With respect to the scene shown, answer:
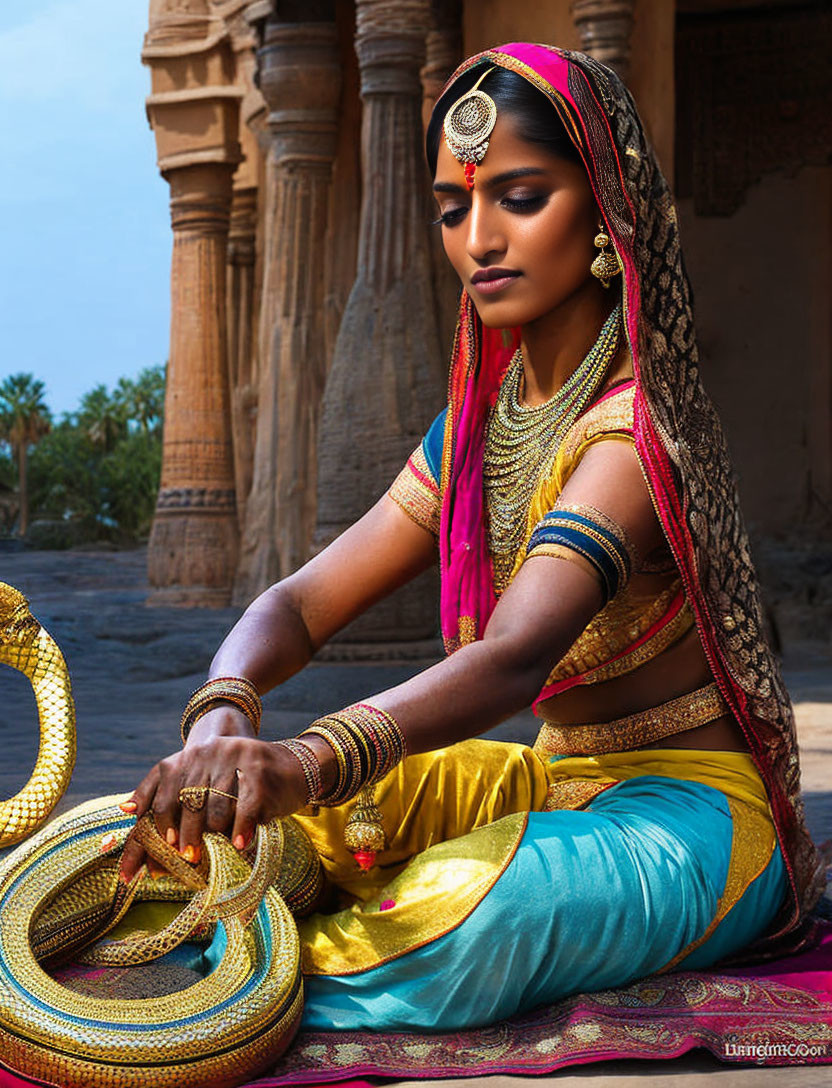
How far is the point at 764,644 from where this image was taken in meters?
2.50

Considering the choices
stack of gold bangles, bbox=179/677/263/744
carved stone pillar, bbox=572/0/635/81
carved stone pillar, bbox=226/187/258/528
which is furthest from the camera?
carved stone pillar, bbox=226/187/258/528

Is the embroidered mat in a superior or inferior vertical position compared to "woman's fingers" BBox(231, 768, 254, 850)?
inferior

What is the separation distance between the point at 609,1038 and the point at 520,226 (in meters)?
1.24

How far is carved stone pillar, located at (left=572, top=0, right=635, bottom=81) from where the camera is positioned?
6496 mm

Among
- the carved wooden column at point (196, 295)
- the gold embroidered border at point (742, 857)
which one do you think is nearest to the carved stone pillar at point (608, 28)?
the gold embroidered border at point (742, 857)

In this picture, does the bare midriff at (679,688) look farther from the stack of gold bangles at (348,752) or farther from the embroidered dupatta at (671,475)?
the stack of gold bangles at (348,752)

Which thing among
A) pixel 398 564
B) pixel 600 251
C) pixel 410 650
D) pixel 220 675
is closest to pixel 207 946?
pixel 220 675

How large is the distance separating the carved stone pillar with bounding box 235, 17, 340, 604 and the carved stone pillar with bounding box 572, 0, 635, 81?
225 cm

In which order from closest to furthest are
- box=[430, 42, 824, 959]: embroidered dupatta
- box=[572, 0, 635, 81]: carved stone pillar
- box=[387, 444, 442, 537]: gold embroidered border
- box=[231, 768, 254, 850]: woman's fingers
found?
box=[231, 768, 254, 850]: woman's fingers, box=[430, 42, 824, 959]: embroidered dupatta, box=[387, 444, 442, 537]: gold embroidered border, box=[572, 0, 635, 81]: carved stone pillar

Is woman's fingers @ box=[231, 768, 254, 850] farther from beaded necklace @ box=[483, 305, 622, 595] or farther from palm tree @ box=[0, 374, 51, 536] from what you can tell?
palm tree @ box=[0, 374, 51, 536]

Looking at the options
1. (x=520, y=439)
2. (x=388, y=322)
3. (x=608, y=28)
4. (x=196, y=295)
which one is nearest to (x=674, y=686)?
(x=520, y=439)

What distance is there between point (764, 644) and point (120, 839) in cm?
109

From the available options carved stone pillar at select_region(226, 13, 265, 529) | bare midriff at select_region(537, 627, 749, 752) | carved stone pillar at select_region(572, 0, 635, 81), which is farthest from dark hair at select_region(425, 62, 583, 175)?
carved stone pillar at select_region(226, 13, 265, 529)

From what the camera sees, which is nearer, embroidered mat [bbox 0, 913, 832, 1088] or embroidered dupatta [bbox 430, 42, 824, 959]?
embroidered mat [bbox 0, 913, 832, 1088]
